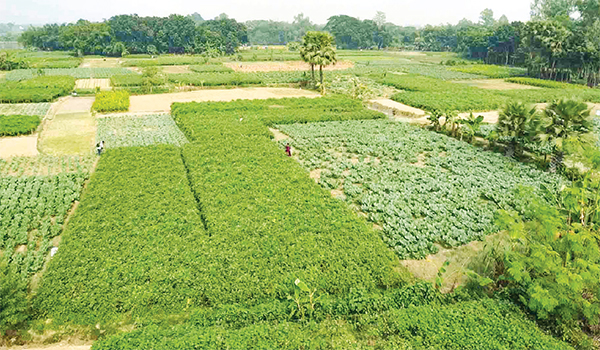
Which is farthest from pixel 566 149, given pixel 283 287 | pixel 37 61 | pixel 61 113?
pixel 37 61

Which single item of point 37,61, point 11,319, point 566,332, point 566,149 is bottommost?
point 566,332

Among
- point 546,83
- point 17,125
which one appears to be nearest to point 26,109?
point 17,125

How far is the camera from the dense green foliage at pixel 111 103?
37.1 meters

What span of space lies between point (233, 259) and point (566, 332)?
405 inches

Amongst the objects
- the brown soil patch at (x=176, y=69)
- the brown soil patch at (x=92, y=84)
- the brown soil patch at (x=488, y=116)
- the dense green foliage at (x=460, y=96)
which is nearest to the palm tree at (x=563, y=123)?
the brown soil patch at (x=488, y=116)

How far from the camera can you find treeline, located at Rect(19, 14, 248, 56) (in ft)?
321

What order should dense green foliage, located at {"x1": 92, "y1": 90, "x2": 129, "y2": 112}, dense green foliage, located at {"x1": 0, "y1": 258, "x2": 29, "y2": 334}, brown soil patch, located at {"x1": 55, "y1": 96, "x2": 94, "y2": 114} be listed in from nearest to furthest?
dense green foliage, located at {"x1": 0, "y1": 258, "x2": 29, "y2": 334}
dense green foliage, located at {"x1": 92, "y1": 90, "x2": 129, "y2": 112}
brown soil patch, located at {"x1": 55, "y1": 96, "x2": 94, "y2": 114}

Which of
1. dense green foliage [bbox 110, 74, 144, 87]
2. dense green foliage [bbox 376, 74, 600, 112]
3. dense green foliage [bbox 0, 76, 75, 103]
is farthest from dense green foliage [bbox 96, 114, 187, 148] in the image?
dense green foliage [bbox 376, 74, 600, 112]

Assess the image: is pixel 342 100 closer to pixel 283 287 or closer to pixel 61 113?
pixel 61 113

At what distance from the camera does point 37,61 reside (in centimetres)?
7944

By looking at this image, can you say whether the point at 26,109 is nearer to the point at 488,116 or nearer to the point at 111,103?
the point at 111,103

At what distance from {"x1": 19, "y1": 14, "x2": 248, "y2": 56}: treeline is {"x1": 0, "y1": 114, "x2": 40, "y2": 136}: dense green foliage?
7184cm

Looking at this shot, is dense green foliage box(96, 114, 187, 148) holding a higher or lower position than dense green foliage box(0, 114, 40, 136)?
lower

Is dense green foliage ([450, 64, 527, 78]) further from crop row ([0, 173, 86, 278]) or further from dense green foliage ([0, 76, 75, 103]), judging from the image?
crop row ([0, 173, 86, 278])
